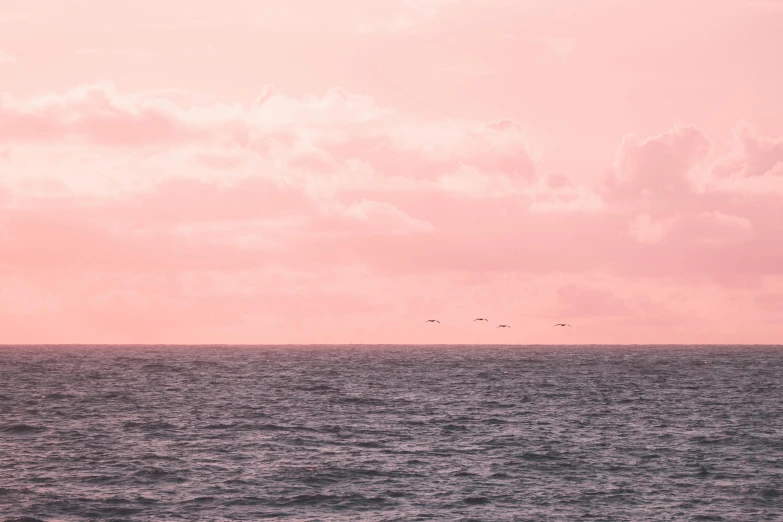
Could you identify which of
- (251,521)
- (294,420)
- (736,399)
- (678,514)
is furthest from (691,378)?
(251,521)

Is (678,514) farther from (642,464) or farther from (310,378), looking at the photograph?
(310,378)

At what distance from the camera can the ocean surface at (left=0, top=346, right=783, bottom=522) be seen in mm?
49031

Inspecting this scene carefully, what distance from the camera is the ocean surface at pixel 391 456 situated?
49.0 m

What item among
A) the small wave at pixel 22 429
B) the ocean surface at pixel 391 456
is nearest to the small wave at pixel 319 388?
the ocean surface at pixel 391 456

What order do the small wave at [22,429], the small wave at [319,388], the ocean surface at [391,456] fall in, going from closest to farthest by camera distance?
the ocean surface at [391,456]
the small wave at [22,429]
the small wave at [319,388]

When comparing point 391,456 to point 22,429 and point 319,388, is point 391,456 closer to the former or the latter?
point 22,429

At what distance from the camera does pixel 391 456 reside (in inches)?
2534

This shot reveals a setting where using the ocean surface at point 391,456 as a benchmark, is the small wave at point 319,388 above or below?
above

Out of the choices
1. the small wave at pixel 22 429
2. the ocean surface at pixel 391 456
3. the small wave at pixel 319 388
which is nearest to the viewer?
the ocean surface at pixel 391 456

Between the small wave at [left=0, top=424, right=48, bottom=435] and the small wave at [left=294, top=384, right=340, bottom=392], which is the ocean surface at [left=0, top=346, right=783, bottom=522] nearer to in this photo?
the small wave at [left=0, top=424, right=48, bottom=435]

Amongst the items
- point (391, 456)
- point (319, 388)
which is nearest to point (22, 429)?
point (391, 456)

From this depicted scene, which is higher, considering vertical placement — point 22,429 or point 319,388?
point 319,388

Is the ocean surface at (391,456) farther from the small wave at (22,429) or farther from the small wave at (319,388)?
the small wave at (319,388)

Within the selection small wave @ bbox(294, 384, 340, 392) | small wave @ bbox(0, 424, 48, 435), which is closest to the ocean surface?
small wave @ bbox(0, 424, 48, 435)
